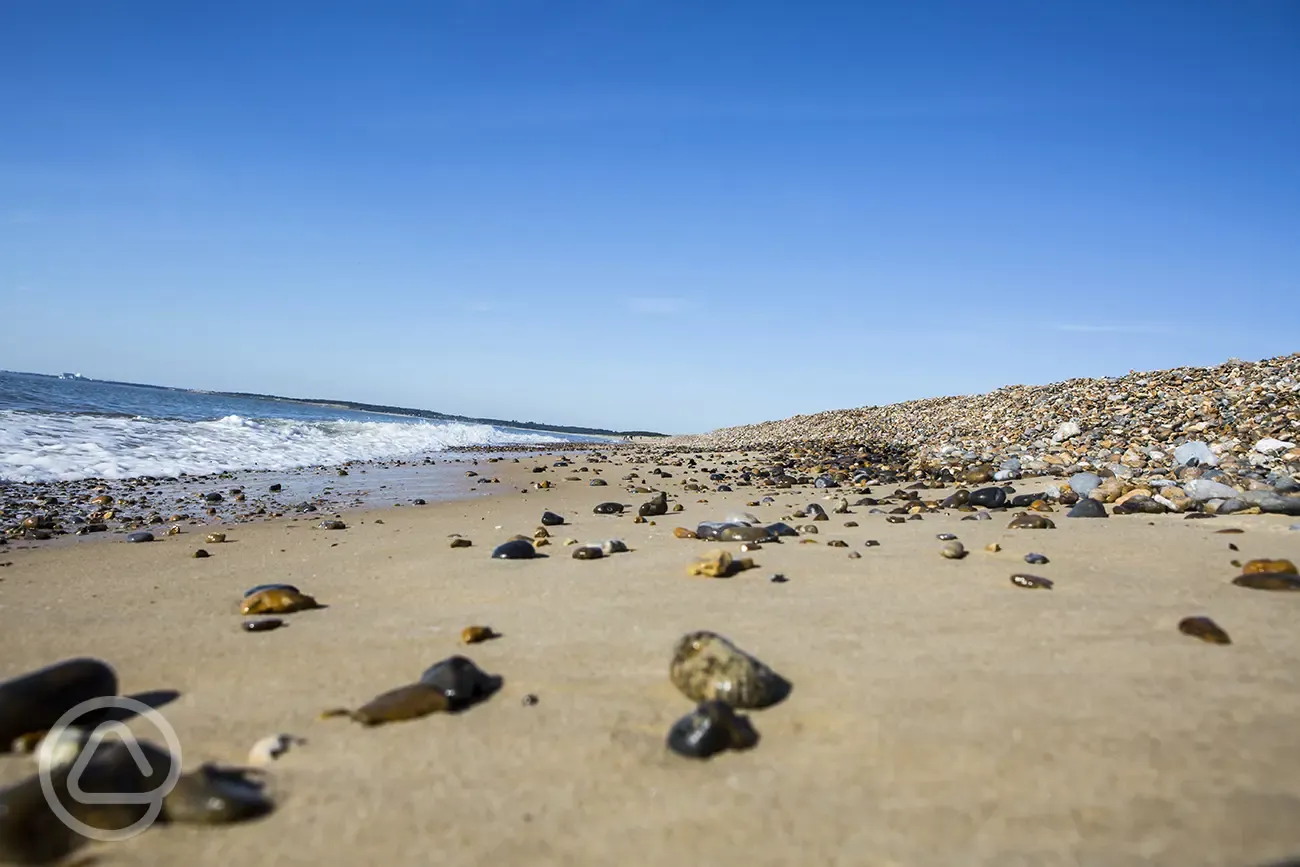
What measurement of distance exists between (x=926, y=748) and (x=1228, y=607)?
176 centimetres

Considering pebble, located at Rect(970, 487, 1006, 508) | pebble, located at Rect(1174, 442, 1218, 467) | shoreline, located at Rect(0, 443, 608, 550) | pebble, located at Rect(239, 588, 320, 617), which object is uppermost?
pebble, located at Rect(1174, 442, 1218, 467)

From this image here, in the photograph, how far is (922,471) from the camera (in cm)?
952

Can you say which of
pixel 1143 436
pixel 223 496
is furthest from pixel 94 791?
pixel 1143 436

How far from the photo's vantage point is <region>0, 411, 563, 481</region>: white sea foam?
952cm

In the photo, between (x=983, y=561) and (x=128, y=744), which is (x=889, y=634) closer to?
(x=983, y=561)

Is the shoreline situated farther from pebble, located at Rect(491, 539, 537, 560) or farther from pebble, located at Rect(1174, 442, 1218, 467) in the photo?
pebble, located at Rect(1174, 442, 1218, 467)

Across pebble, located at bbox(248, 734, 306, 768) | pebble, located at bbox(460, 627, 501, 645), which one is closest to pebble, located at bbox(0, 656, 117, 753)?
pebble, located at bbox(248, 734, 306, 768)

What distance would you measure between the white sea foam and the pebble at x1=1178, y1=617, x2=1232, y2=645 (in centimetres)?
1100

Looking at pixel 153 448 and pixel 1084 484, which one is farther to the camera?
pixel 153 448

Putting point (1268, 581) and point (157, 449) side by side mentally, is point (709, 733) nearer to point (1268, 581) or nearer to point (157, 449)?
point (1268, 581)

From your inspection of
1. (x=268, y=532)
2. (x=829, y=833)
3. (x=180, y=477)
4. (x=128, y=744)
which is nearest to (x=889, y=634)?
(x=829, y=833)

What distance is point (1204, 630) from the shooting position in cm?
229

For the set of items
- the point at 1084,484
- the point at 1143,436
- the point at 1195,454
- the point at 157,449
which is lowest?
the point at 157,449

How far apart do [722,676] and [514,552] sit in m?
2.47
